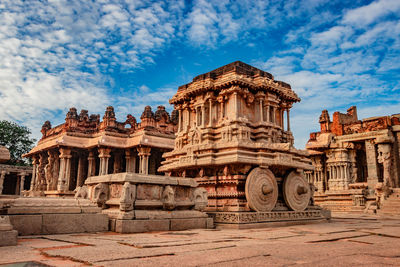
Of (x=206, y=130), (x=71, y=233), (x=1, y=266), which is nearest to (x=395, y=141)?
(x=206, y=130)

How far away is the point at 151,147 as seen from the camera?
93.6ft

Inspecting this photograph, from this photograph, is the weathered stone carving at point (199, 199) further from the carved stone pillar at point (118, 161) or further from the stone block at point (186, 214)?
the carved stone pillar at point (118, 161)

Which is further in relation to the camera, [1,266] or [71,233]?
[71,233]

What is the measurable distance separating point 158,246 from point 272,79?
10.1 m

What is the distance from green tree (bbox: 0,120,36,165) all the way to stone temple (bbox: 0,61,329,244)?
4008cm

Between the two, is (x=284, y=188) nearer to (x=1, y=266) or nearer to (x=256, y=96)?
(x=256, y=96)

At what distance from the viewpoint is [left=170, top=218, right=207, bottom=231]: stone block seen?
8.80 meters

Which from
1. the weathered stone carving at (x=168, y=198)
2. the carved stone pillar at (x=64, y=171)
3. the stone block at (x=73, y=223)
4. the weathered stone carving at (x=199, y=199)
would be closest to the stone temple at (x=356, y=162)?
the weathered stone carving at (x=199, y=199)

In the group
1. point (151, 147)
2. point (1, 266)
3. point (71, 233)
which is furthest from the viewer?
point (151, 147)

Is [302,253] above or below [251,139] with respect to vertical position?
below

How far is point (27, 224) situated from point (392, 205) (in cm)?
1895

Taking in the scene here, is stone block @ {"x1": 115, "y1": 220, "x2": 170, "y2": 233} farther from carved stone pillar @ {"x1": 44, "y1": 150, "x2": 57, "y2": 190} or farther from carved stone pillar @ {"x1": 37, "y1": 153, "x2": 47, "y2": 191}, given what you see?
carved stone pillar @ {"x1": 37, "y1": 153, "x2": 47, "y2": 191}

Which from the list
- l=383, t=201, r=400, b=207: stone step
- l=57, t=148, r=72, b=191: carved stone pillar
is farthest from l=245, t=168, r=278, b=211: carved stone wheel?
l=57, t=148, r=72, b=191: carved stone pillar

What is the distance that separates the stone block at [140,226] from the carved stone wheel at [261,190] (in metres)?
3.24
